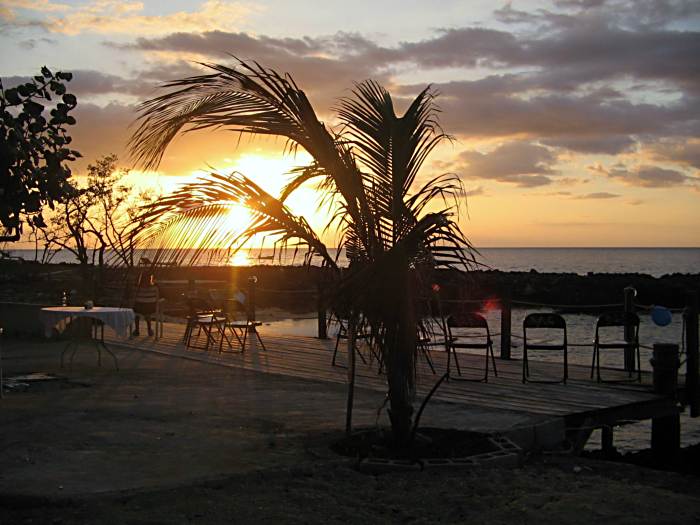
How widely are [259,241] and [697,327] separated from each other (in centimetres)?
539

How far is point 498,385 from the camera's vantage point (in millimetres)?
8023

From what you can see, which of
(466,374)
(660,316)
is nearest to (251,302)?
(466,374)

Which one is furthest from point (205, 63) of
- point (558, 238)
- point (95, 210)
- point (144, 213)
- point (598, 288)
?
point (558, 238)

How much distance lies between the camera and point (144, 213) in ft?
15.3

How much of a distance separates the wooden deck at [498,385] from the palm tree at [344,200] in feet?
6.68

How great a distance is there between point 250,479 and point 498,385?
162 inches

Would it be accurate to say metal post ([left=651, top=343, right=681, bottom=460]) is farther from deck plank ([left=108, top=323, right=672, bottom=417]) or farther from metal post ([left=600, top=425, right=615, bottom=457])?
metal post ([left=600, top=425, right=615, bottom=457])

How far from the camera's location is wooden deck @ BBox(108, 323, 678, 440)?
6746 millimetres

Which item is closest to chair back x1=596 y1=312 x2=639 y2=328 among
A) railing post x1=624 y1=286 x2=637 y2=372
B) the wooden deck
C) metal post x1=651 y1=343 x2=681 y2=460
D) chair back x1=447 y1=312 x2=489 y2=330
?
railing post x1=624 y1=286 x2=637 y2=372

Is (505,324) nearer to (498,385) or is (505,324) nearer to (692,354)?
(498,385)

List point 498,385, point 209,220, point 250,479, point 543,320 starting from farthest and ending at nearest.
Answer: point 543,320
point 498,385
point 209,220
point 250,479

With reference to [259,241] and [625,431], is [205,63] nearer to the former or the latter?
[259,241]

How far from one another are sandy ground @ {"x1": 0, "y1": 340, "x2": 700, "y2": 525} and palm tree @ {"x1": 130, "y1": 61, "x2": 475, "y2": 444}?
86 centimetres

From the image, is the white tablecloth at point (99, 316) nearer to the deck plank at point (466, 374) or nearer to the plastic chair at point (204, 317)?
the deck plank at point (466, 374)
